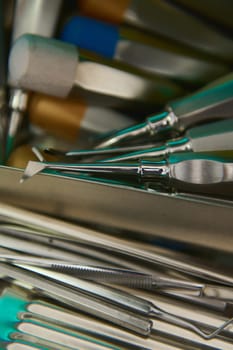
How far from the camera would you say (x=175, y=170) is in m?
0.29

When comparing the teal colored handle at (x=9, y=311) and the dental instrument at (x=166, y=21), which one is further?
the dental instrument at (x=166, y=21)

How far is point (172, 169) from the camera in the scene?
0.96 ft

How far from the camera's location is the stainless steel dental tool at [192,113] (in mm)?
351

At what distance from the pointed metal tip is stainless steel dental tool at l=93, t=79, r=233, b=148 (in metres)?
0.10

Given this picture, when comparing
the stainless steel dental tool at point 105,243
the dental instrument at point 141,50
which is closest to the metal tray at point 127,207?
the stainless steel dental tool at point 105,243

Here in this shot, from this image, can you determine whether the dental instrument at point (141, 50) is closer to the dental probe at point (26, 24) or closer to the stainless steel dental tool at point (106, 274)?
the dental probe at point (26, 24)

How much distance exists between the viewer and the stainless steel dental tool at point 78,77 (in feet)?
1.14

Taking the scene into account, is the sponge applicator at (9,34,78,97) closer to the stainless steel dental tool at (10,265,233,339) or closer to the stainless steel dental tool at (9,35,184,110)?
the stainless steel dental tool at (9,35,184,110)

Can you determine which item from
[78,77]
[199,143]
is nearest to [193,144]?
[199,143]

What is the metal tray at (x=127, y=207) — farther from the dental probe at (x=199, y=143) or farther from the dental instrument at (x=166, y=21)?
the dental instrument at (x=166, y=21)

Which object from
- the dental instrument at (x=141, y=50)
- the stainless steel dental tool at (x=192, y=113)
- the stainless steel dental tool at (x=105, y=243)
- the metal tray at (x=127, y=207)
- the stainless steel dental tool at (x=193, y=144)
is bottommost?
the stainless steel dental tool at (x=105, y=243)

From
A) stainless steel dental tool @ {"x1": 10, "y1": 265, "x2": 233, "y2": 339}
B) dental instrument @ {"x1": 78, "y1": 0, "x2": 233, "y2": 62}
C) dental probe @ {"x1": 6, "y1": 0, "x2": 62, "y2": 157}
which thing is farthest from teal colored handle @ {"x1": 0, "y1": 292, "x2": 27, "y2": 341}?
dental instrument @ {"x1": 78, "y1": 0, "x2": 233, "y2": 62}

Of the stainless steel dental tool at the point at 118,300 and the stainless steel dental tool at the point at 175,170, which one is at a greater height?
the stainless steel dental tool at the point at 175,170

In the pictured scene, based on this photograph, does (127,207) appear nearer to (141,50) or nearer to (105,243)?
(105,243)
